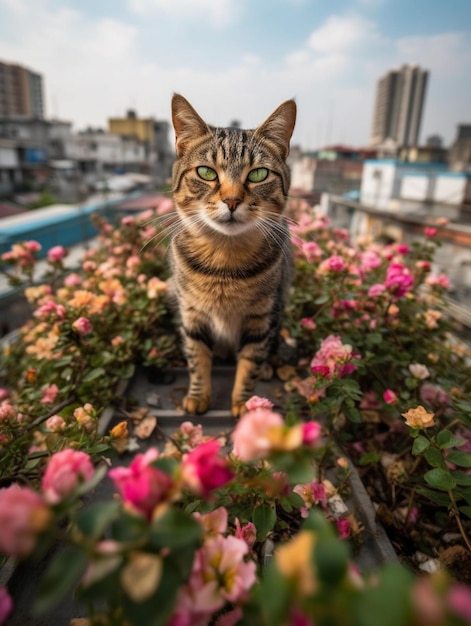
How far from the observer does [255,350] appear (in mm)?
1627

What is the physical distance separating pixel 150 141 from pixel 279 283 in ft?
105

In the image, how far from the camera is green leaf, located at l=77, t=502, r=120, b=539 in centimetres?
37

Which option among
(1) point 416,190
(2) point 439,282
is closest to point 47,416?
(2) point 439,282

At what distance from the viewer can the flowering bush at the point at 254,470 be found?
34 cm

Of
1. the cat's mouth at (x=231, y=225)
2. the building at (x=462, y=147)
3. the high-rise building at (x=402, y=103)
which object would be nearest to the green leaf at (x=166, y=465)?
the cat's mouth at (x=231, y=225)

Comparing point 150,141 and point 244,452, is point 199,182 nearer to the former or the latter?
point 244,452

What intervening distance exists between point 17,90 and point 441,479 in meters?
48.0

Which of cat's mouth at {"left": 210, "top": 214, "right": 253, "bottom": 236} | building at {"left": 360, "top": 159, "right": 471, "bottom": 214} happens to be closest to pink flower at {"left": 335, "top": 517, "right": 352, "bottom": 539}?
cat's mouth at {"left": 210, "top": 214, "right": 253, "bottom": 236}

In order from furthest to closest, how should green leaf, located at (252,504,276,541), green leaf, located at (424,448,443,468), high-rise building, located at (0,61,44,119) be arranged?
high-rise building, located at (0,61,44,119) < green leaf, located at (424,448,443,468) < green leaf, located at (252,504,276,541)

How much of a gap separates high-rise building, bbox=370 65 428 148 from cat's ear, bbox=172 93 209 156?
44.4 metres

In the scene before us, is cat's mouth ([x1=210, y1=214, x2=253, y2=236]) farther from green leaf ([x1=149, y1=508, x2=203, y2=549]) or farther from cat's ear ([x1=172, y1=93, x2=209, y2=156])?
green leaf ([x1=149, y1=508, x2=203, y2=549])

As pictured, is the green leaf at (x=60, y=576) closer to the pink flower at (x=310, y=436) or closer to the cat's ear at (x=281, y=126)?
the pink flower at (x=310, y=436)

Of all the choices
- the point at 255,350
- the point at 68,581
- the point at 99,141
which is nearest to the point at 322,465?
the point at 255,350

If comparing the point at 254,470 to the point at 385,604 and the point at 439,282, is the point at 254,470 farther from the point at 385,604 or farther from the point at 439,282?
the point at 439,282
